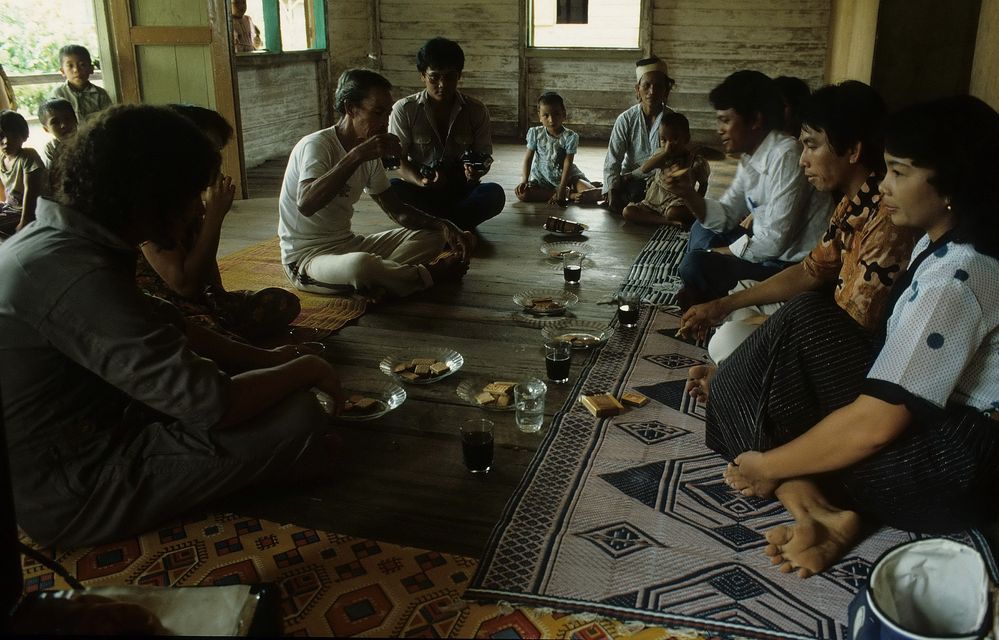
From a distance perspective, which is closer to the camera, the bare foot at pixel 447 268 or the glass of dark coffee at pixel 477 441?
the glass of dark coffee at pixel 477 441

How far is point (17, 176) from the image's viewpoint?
15.0ft

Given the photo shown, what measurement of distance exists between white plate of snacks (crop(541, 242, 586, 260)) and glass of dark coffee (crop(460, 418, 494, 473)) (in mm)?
2351

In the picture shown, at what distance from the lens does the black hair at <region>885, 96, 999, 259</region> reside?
5.29 feet

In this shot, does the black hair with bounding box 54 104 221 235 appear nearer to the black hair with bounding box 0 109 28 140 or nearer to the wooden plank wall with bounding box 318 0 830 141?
the black hair with bounding box 0 109 28 140

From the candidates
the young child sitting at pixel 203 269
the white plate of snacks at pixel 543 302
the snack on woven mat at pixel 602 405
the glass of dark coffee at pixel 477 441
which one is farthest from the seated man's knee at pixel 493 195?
the glass of dark coffee at pixel 477 441

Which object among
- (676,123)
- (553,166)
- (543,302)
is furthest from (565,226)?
(543,302)

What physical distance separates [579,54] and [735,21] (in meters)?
1.84

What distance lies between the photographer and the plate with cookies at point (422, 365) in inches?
114

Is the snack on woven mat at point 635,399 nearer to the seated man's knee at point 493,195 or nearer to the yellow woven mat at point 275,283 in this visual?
the yellow woven mat at point 275,283

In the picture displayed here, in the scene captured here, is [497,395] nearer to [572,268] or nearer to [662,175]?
[572,268]

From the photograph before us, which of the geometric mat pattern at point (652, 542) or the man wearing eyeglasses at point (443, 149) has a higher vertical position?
the man wearing eyeglasses at point (443, 149)

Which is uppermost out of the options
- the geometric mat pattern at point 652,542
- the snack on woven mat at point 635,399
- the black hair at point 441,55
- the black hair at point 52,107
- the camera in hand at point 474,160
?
the black hair at point 441,55

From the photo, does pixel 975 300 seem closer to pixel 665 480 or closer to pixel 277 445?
pixel 665 480

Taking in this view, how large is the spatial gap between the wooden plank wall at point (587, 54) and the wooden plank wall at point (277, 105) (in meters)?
0.77
